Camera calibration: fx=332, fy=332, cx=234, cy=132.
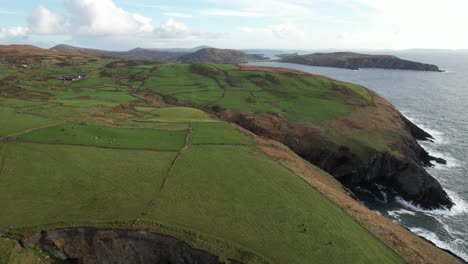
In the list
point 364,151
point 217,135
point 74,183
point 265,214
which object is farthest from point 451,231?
point 74,183

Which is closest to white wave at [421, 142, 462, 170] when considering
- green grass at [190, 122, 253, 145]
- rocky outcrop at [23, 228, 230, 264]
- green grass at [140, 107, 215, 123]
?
green grass at [190, 122, 253, 145]

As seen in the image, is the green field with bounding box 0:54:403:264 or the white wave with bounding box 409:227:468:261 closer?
the green field with bounding box 0:54:403:264

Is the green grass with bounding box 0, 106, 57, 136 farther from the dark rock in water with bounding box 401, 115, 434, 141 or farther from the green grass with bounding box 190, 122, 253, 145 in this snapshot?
the dark rock in water with bounding box 401, 115, 434, 141

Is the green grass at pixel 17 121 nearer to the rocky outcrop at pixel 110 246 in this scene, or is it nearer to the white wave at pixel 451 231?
the rocky outcrop at pixel 110 246

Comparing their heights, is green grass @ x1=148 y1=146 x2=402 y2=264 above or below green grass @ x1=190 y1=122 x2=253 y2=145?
below

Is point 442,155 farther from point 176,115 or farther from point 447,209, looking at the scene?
point 176,115

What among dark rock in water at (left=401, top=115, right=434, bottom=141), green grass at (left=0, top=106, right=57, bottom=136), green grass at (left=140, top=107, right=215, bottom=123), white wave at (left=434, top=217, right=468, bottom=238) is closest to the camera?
white wave at (left=434, top=217, right=468, bottom=238)

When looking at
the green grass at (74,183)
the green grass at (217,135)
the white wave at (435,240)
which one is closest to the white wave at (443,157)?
the white wave at (435,240)
